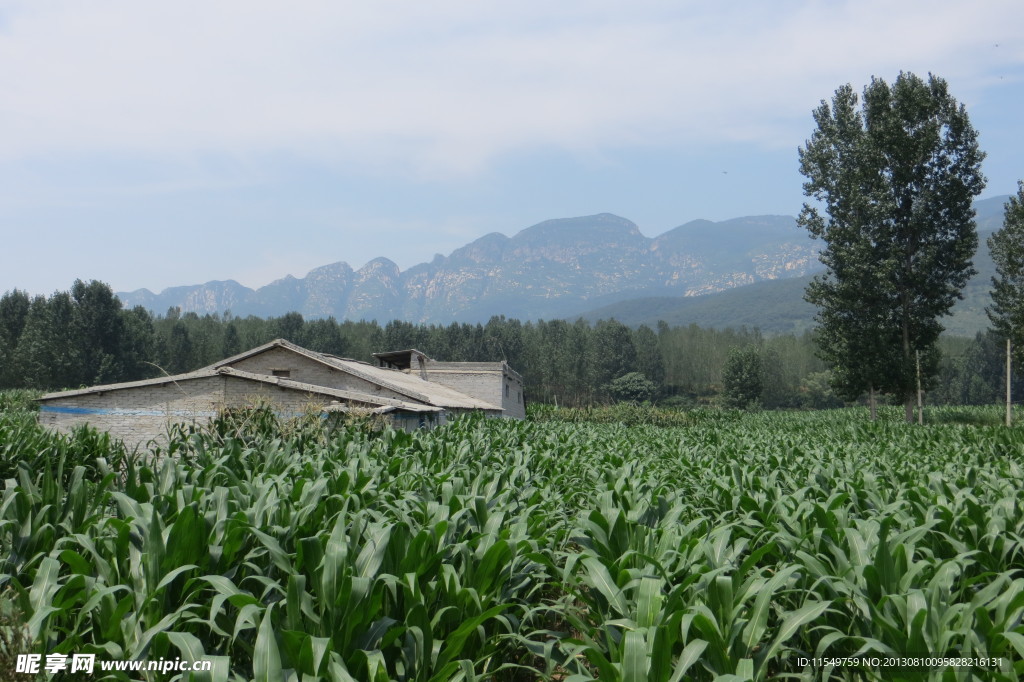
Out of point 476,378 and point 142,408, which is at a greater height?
point 476,378

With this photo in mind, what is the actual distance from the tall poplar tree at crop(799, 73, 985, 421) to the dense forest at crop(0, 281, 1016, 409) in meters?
52.5

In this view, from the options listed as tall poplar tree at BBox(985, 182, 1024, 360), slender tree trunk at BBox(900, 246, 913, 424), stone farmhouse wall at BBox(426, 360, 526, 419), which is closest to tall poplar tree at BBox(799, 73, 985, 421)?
slender tree trunk at BBox(900, 246, 913, 424)

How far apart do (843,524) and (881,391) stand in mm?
33224

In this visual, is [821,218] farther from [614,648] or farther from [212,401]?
[614,648]

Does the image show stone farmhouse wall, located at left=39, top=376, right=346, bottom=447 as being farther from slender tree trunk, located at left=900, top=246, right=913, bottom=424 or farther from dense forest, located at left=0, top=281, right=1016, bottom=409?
dense forest, located at left=0, top=281, right=1016, bottom=409

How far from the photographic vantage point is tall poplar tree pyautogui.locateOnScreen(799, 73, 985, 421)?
1264 inches

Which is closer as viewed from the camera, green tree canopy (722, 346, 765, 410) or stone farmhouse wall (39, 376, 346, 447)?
stone farmhouse wall (39, 376, 346, 447)

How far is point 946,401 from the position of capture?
3994 inches

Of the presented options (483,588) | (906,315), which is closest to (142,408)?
(483,588)

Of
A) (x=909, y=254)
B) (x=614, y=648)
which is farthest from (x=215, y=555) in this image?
(x=909, y=254)

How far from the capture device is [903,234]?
32938 millimetres

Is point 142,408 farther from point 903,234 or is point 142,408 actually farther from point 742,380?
point 742,380

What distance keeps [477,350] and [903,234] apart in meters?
82.3

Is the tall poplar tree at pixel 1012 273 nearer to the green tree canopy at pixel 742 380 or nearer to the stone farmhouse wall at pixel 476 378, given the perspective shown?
the stone farmhouse wall at pixel 476 378
